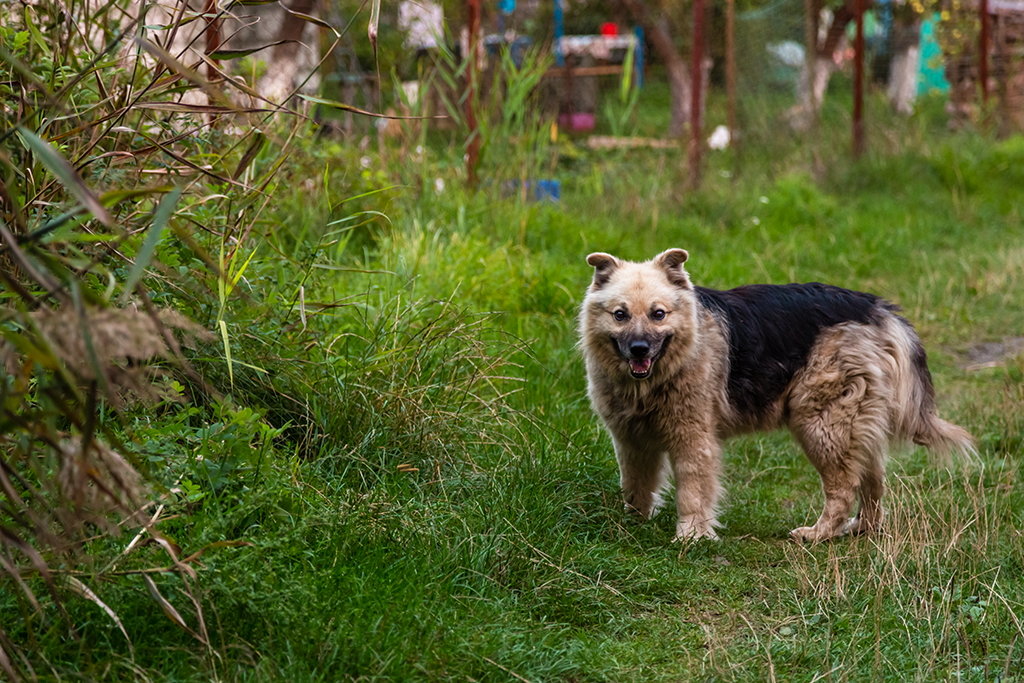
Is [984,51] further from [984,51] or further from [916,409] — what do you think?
[916,409]

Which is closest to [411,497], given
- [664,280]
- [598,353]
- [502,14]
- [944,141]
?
[598,353]

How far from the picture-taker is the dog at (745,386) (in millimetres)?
5012

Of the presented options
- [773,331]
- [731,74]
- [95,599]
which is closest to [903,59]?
[731,74]

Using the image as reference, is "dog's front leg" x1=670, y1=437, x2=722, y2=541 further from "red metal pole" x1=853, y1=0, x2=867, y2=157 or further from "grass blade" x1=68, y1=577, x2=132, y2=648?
"red metal pole" x1=853, y1=0, x2=867, y2=157

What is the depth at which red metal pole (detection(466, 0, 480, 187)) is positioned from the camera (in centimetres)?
821

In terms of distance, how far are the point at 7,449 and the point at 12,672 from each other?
0.99 metres

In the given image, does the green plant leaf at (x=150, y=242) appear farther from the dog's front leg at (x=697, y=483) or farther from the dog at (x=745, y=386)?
the dog's front leg at (x=697, y=483)

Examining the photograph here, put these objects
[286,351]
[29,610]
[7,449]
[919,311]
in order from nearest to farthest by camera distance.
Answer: [29,610] → [7,449] → [286,351] → [919,311]

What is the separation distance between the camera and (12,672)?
2.71m

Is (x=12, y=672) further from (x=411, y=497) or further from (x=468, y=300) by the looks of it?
(x=468, y=300)

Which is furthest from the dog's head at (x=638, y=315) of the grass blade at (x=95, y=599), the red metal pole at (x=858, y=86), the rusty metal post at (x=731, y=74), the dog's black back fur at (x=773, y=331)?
the red metal pole at (x=858, y=86)

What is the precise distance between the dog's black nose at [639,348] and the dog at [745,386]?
57mm

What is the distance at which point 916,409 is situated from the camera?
16.9 feet

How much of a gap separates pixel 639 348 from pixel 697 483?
69 cm
